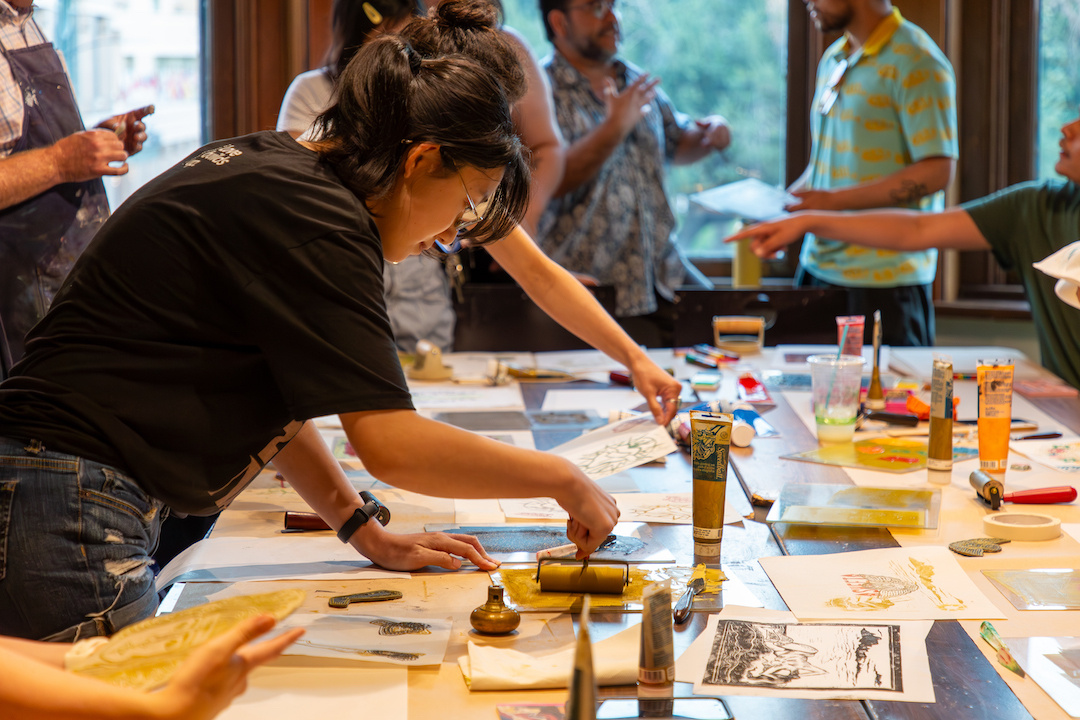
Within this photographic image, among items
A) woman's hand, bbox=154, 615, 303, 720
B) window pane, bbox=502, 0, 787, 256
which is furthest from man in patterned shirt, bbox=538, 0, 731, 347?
woman's hand, bbox=154, 615, 303, 720

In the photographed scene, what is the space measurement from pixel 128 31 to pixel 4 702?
135 inches

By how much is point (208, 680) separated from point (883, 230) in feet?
8.46

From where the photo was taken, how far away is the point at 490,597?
40.9 inches

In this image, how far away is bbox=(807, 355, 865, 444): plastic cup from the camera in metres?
1.84

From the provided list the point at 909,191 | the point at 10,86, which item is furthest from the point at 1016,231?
the point at 10,86

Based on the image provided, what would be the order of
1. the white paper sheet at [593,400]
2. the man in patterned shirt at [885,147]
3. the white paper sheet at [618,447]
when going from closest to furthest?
1. the white paper sheet at [618,447]
2. the white paper sheet at [593,400]
3. the man in patterned shirt at [885,147]

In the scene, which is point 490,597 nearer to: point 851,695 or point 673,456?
point 851,695

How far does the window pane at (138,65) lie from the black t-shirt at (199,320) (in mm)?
2679

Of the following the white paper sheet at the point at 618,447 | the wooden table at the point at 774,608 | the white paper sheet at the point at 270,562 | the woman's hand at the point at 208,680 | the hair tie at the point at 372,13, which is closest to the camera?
the woman's hand at the point at 208,680

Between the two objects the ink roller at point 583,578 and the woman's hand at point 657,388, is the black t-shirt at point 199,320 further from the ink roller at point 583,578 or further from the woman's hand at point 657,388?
the woman's hand at point 657,388

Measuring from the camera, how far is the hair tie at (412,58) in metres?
1.07

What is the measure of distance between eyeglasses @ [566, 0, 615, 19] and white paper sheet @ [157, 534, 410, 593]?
2552 mm

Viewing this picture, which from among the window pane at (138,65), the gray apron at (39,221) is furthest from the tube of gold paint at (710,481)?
the window pane at (138,65)

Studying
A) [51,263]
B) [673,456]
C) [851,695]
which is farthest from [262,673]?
[51,263]
